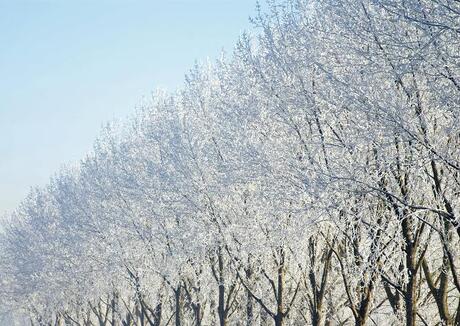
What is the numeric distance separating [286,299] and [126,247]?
7087 mm

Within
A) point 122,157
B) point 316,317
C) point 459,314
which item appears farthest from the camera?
point 122,157

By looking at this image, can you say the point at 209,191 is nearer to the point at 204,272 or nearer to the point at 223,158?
the point at 223,158

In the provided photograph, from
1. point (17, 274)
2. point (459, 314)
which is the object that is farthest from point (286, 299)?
point (17, 274)

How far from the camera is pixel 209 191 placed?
636 inches

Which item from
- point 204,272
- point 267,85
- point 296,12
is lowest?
point 204,272

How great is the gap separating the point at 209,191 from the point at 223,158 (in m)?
1.07

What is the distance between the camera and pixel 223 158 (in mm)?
15719

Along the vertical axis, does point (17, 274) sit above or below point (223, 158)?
above

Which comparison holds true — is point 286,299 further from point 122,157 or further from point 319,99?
point 319,99

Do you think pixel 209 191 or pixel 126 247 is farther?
pixel 126 247

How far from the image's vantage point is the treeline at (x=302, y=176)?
26.7ft

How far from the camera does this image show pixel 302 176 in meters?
9.85

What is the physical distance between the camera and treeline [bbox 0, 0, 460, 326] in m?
8.13

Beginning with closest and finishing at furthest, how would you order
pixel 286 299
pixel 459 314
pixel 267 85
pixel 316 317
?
pixel 459 314, pixel 267 85, pixel 316 317, pixel 286 299
